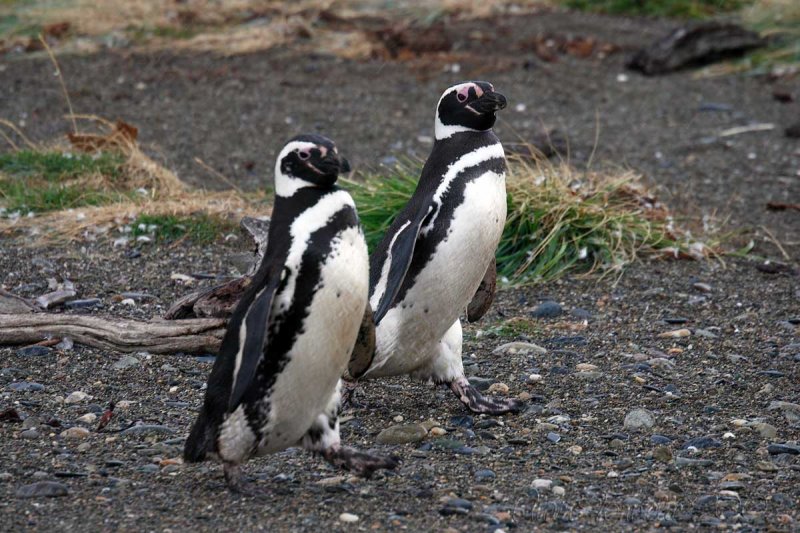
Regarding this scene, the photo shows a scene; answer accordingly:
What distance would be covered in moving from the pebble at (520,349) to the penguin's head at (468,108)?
1.14 m

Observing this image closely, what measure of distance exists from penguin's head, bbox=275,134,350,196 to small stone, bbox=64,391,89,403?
1365 mm

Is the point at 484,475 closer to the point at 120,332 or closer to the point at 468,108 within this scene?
the point at 468,108

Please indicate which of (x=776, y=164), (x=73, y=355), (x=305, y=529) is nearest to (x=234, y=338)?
(x=305, y=529)

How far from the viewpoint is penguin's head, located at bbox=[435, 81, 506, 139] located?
4.56 meters

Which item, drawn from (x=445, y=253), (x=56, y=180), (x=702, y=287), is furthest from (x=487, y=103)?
(x=56, y=180)

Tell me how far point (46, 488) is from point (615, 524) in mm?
1732

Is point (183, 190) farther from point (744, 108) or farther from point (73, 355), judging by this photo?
point (744, 108)

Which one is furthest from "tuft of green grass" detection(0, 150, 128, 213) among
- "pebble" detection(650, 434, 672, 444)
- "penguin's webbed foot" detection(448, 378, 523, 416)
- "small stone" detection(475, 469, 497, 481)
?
"pebble" detection(650, 434, 672, 444)

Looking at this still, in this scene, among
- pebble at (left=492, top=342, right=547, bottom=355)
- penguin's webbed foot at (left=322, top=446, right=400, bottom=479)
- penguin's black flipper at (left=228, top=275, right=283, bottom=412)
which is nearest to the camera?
penguin's black flipper at (left=228, top=275, right=283, bottom=412)

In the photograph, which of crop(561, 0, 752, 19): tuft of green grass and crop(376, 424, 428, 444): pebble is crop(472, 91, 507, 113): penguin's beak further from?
crop(561, 0, 752, 19): tuft of green grass

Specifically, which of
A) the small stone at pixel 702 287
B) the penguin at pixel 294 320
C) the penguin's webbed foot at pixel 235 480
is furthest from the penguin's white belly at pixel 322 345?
the small stone at pixel 702 287

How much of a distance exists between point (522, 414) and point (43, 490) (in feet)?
6.05

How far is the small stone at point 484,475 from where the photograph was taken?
12.4ft

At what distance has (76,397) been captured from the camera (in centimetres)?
441
